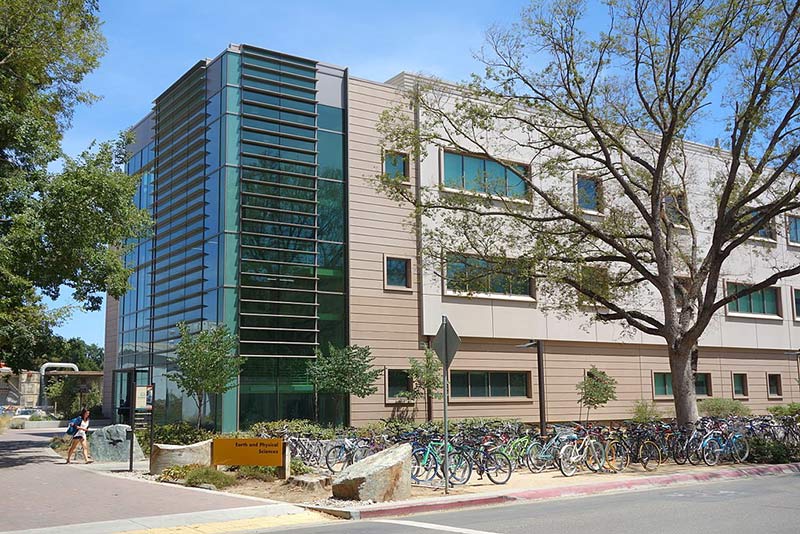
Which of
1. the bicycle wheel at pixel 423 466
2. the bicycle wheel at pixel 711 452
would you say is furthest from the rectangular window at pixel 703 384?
the bicycle wheel at pixel 423 466

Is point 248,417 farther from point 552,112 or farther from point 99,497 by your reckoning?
point 552,112

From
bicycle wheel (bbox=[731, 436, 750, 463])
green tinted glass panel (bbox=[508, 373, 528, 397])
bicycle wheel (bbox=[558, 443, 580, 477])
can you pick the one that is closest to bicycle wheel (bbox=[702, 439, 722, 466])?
bicycle wheel (bbox=[731, 436, 750, 463])

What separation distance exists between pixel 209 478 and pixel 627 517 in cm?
845

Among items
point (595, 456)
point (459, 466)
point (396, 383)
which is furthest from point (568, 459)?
point (396, 383)

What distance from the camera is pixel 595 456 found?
18000 millimetres

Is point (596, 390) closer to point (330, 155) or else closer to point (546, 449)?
point (546, 449)

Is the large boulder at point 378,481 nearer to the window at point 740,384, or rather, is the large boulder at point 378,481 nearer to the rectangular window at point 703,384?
the rectangular window at point 703,384

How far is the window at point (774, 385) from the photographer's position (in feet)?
135

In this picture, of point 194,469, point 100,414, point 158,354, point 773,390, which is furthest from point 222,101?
point 773,390

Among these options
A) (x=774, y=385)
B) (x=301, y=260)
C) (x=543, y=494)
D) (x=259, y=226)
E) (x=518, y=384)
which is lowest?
(x=543, y=494)

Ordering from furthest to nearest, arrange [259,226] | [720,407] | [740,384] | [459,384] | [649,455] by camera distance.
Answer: [740,384] < [720,407] < [459,384] < [259,226] < [649,455]

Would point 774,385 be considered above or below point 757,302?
below

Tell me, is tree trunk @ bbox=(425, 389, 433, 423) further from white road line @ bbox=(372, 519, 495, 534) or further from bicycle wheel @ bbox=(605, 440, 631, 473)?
white road line @ bbox=(372, 519, 495, 534)

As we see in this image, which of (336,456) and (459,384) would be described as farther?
(459,384)
